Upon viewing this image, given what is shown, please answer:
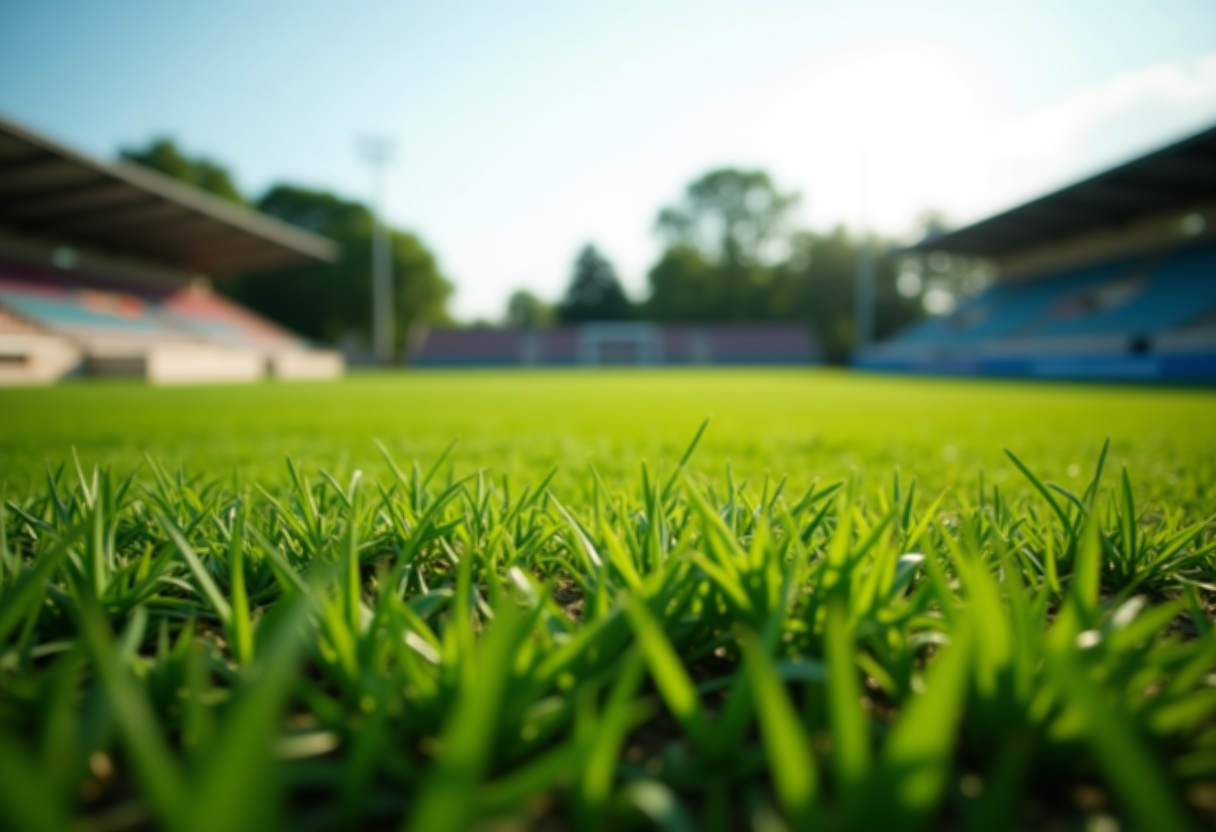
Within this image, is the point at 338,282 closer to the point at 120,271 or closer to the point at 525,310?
the point at 120,271

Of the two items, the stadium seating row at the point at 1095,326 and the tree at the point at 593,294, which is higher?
the tree at the point at 593,294

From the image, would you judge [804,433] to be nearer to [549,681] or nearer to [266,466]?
[266,466]

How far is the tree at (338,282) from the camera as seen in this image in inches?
1406

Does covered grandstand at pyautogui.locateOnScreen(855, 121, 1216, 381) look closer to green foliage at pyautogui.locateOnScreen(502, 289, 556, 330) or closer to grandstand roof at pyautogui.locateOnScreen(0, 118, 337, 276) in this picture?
grandstand roof at pyautogui.locateOnScreen(0, 118, 337, 276)

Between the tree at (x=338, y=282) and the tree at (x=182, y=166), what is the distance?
14.0ft

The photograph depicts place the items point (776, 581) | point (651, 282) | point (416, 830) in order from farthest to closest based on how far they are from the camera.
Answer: point (651, 282) → point (776, 581) → point (416, 830)

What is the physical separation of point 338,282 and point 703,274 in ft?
77.0

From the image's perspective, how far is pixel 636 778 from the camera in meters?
0.53

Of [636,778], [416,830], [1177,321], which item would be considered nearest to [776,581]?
[636,778]

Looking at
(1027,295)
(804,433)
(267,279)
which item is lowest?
(804,433)

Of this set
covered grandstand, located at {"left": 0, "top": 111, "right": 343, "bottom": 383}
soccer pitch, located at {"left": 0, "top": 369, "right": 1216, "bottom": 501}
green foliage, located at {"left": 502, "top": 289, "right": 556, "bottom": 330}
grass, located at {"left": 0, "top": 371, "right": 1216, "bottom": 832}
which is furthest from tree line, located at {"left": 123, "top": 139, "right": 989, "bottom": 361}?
grass, located at {"left": 0, "top": 371, "right": 1216, "bottom": 832}

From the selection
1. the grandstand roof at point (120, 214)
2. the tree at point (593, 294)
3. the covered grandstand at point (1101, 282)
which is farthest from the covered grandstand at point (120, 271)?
the covered grandstand at point (1101, 282)

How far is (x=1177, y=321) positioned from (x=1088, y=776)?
20789mm

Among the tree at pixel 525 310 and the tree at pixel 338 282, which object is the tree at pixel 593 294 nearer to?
the tree at pixel 338 282
